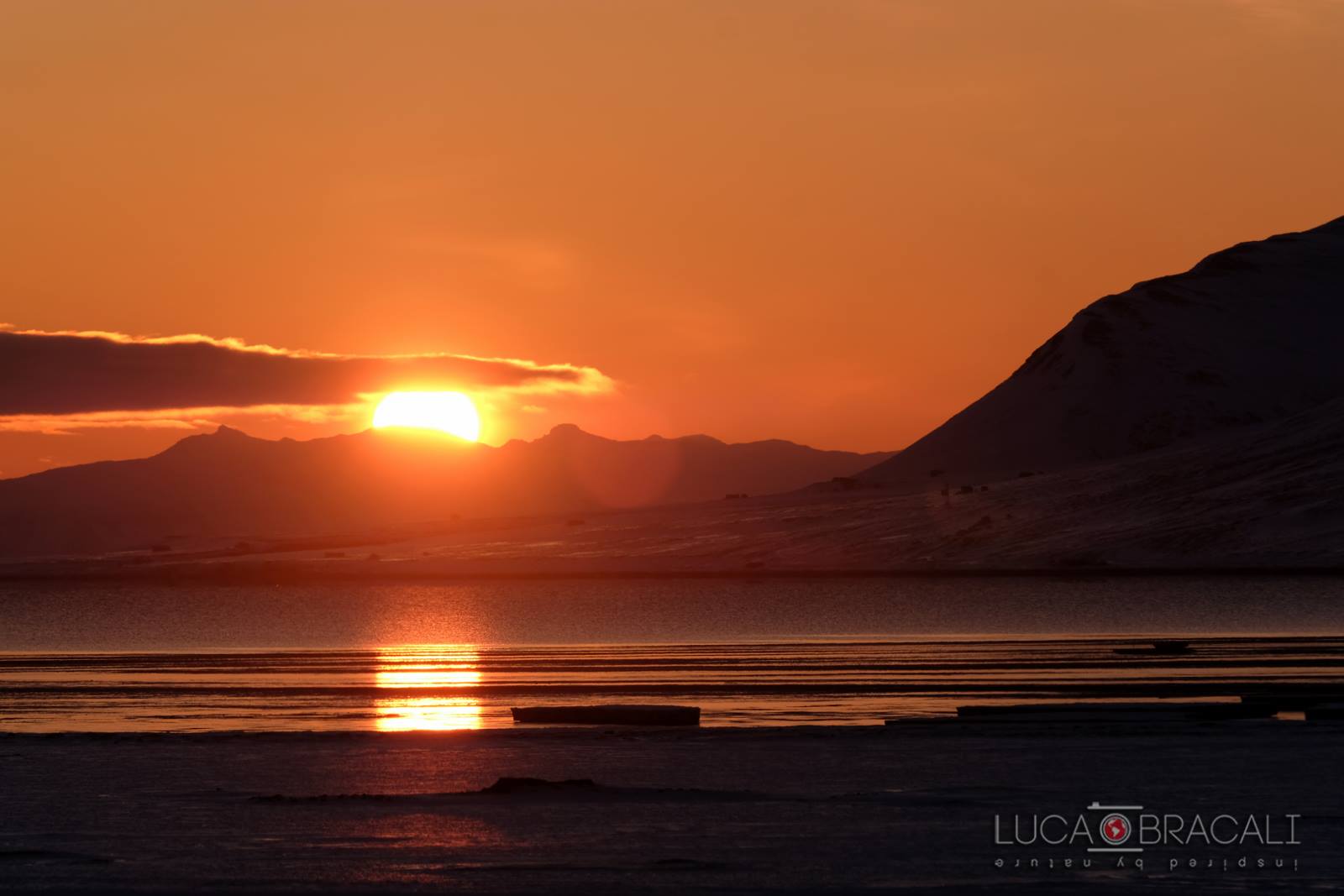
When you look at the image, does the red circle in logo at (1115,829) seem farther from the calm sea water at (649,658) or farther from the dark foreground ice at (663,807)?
the calm sea water at (649,658)

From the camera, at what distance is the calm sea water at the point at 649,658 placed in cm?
4903

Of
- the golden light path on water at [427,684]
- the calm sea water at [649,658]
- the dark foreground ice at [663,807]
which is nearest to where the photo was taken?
the dark foreground ice at [663,807]

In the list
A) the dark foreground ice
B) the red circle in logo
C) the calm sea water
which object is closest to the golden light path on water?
the calm sea water

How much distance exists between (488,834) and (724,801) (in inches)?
166

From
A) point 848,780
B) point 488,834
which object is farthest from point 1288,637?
point 488,834

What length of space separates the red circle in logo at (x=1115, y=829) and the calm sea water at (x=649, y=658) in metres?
17.6

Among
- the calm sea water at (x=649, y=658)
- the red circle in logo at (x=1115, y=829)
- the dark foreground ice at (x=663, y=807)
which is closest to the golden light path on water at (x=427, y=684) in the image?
the calm sea water at (x=649, y=658)

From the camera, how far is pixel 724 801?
88.8 feet

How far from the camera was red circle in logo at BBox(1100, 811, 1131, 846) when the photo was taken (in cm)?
2316

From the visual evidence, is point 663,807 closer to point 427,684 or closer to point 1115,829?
point 1115,829

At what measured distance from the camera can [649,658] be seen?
7956cm

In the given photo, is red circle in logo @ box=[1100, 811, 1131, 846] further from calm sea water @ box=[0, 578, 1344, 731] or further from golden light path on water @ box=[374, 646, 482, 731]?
golden light path on water @ box=[374, 646, 482, 731]

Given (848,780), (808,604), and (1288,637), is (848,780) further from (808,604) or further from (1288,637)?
(808,604)

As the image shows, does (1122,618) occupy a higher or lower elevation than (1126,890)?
higher
